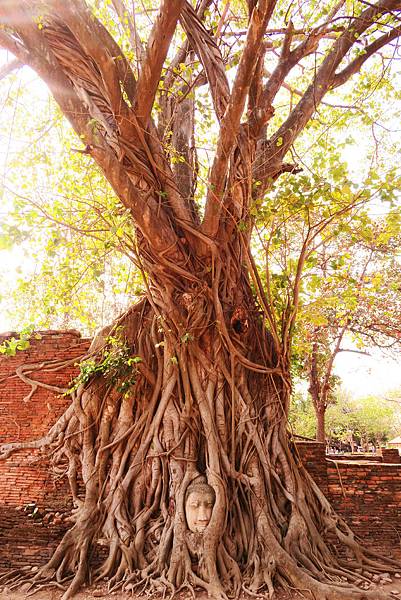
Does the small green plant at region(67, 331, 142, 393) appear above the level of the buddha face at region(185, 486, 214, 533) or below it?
above

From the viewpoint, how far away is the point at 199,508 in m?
3.92

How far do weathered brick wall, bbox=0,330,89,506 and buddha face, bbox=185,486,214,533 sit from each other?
147 cm

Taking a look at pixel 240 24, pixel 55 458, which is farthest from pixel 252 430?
pixel 240 24

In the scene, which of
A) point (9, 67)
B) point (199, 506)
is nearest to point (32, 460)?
point (199, 506)

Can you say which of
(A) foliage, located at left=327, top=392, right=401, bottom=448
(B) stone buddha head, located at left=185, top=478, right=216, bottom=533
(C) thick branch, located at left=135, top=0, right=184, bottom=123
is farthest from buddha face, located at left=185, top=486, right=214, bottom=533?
(A) foliage, located at left=327, top=392, right=401, bottom=448

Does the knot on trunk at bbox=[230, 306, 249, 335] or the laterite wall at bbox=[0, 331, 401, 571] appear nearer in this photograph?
the laterite wall at bbox=[0, 331, 401, 571]

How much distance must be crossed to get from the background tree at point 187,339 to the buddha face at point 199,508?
0.22ft

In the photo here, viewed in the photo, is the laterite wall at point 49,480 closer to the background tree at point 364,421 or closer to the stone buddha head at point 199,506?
the stone buddha head at point 199,506

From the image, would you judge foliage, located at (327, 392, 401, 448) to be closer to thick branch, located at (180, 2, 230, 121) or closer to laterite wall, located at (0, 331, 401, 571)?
laterite wall, located at (0, 331, 401, 571)

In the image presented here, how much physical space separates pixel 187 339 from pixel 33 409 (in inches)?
82.0

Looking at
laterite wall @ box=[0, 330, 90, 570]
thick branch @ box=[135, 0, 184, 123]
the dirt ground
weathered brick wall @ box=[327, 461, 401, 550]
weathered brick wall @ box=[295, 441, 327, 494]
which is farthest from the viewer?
weathered brick wall @ box=[295, 441, 327, 494]

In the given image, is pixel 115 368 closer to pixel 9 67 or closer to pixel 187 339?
pixel 187 339

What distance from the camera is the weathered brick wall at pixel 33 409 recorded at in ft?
15.5

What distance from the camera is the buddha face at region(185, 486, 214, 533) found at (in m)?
3.89
